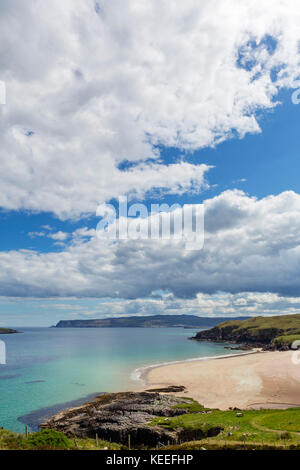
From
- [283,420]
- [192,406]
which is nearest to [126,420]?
[192,406]

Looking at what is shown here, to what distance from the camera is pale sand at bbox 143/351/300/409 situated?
183 feet

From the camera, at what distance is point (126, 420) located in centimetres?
4372

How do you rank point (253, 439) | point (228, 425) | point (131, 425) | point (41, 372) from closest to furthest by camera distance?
point (253, 439) → point (228, 425) → point (131, 425) → point (41, 372)

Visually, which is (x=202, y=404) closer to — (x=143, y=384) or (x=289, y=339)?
(x=143, y=384)

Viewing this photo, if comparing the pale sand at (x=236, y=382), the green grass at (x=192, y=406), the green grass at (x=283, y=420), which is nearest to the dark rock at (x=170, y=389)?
the pale sand at (x=236, y=382)

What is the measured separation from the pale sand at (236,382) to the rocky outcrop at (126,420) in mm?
9911

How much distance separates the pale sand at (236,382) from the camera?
55.8 meters

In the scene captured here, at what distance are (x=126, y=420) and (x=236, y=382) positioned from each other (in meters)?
38.2

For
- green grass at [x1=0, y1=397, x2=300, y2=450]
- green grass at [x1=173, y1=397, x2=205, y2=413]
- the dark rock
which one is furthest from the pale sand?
green grass at [x1=0, y1=397, x2=300, y2=450]

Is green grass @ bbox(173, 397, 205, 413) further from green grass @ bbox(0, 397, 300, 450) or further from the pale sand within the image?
the pale sand
